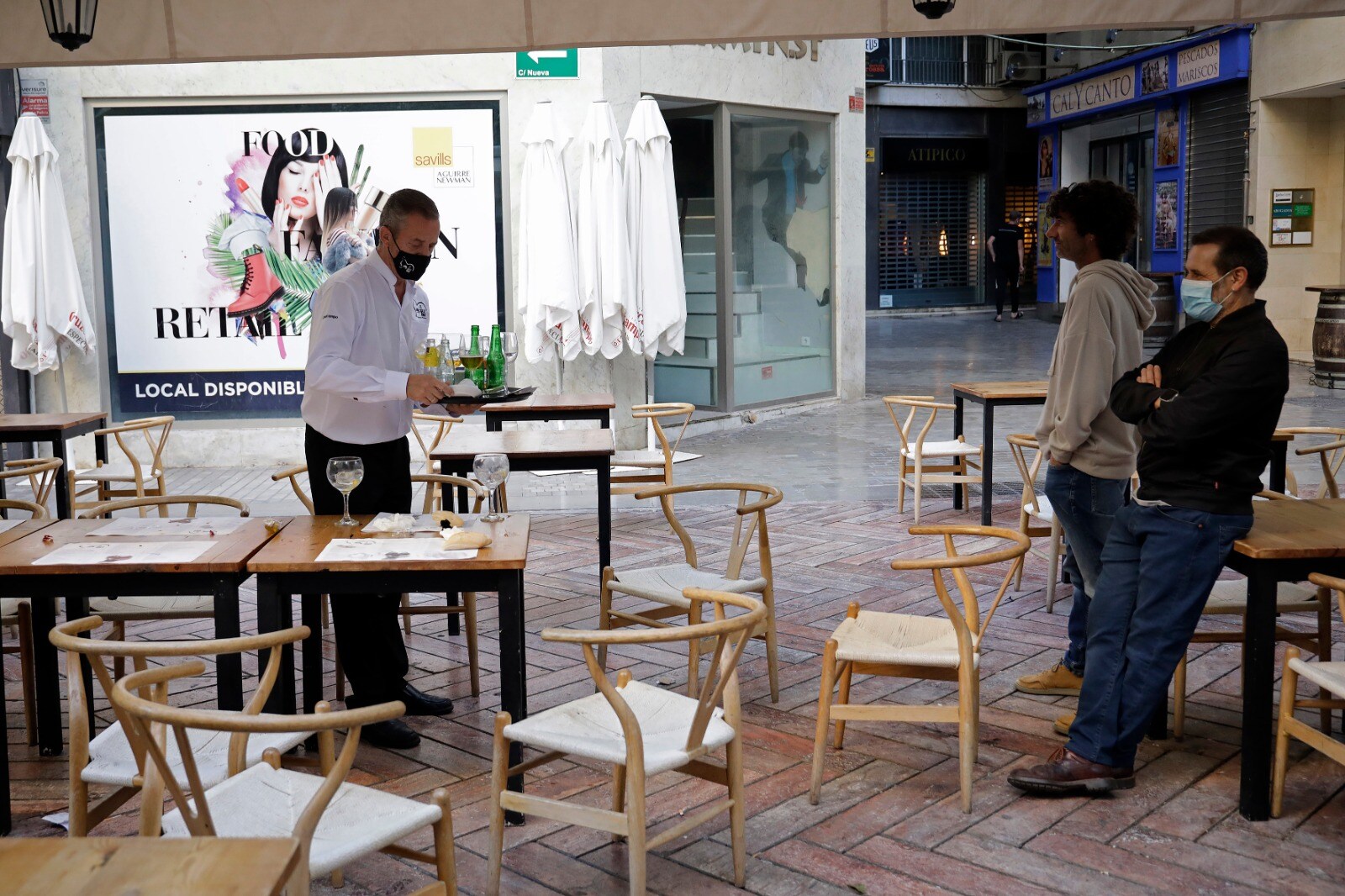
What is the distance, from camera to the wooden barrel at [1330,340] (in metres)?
11.9

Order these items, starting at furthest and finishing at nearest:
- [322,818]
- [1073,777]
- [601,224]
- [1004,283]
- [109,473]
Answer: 1. [1004,283]
2. [601,224]
3. [109,473]
4. [1073,777]
5. [322,818]

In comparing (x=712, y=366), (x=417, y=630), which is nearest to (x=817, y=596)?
(x=417, y=630)

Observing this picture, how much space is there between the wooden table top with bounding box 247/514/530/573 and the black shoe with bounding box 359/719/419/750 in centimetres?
63

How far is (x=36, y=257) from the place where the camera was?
27.1ft

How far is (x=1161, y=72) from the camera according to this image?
17.2 metres

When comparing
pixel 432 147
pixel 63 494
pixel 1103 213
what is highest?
pixel 432 147

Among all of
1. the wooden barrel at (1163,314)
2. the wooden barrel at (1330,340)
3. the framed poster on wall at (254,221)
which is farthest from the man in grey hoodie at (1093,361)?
the wooden barrel at (1163,314)

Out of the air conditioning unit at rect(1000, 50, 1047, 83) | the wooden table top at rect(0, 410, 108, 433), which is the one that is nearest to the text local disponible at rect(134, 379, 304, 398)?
the wooden table top at rect(0, 410, 108, 433)

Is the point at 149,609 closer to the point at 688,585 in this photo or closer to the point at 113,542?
the point at 113,542

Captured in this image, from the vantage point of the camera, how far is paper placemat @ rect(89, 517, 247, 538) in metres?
3.55

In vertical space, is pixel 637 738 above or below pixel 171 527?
below

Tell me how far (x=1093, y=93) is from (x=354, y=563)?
1908cm

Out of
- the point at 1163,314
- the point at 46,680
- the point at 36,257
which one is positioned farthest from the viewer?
the point at 1163,314

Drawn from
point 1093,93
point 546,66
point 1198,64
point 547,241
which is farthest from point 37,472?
point 1093,93
